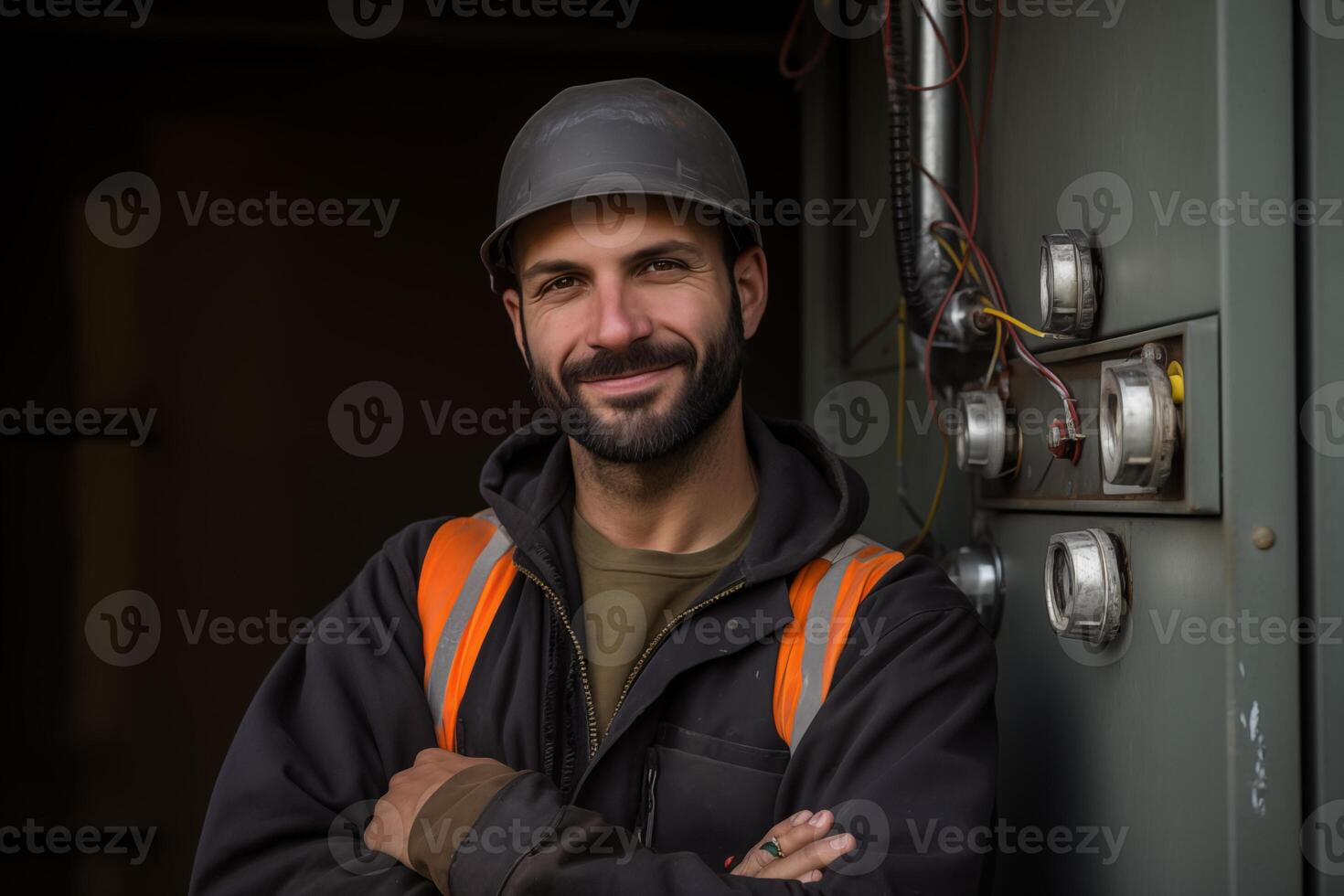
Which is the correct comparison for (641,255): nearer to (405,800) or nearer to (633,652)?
(633,652)

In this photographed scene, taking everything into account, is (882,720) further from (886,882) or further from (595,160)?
(595,160)

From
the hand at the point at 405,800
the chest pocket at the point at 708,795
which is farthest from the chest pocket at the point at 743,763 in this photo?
the hand at the point at 405,800

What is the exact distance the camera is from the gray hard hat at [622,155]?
179 centimetres

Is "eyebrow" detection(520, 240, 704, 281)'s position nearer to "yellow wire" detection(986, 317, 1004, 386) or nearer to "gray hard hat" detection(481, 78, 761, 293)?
"gray hard hat" detection(481, 78, 761, 293)

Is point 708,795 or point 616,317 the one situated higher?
point 616,317

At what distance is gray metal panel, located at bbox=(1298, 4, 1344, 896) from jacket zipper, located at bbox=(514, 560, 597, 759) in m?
0.92

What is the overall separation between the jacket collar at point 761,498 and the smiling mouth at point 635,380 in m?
0.18

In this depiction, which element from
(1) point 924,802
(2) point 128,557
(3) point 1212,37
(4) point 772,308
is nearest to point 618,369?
(1) point 924,802

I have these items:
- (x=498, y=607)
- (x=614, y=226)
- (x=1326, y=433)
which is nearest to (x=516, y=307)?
(x=614, y=226)

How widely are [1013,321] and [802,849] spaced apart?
2.77 feet

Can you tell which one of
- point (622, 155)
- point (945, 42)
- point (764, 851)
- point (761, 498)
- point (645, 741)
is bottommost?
point (764, 851)

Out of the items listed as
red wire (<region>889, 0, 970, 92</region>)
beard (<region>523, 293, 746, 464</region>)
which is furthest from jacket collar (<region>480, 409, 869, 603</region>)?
red wire (<region>889, 0, 970, 92</region>)

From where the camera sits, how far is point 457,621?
5.85ft

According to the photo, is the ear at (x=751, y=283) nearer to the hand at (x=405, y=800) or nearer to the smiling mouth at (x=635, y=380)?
the smiling mouth at (x=635, y=380)
